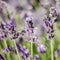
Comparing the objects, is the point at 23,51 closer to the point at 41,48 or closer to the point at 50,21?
the point at 41,48

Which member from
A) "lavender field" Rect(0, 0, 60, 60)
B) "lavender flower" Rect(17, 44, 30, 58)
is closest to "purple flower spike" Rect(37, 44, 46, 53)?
"lavender field" Rect(0, 0, 60, 60)

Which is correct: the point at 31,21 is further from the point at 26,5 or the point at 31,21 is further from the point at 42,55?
the point at 42,55

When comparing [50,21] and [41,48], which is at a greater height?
[50,21]

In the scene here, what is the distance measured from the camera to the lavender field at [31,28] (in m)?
1.63

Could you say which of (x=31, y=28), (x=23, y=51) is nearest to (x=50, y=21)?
(x=31, y=28)

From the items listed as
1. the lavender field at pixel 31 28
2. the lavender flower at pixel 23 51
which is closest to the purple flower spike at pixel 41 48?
the lavender field at pixel 31 28

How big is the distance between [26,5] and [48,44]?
1.25 ft

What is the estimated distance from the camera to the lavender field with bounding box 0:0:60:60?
1.63m

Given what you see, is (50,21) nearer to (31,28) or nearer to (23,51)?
(31,28)

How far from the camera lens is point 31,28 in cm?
167

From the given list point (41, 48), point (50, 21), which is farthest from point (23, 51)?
point (50, 21)

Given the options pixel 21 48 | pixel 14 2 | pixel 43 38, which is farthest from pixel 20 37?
pixel 14 2

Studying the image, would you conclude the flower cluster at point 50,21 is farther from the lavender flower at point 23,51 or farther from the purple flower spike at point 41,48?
the lavender flower at point 23,51

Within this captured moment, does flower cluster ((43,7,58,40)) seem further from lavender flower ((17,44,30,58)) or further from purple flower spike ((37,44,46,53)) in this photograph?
lavender flower ((17,44,30,58))
